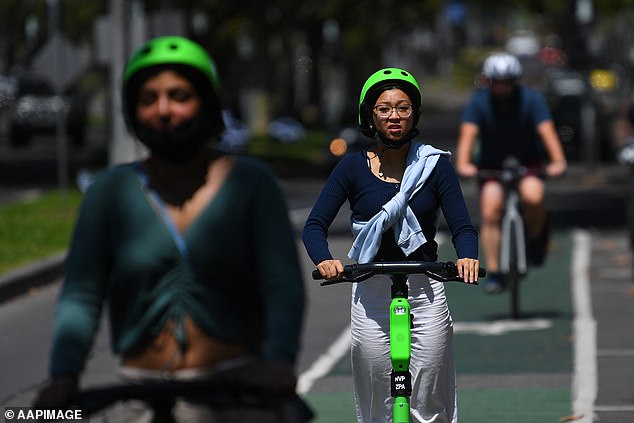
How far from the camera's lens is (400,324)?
6355mm

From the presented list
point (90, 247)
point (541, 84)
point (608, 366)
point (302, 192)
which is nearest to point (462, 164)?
point (608, 366)

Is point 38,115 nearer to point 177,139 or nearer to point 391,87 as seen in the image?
point 391,87

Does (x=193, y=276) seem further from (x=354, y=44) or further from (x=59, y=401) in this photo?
(x=354, y=44)

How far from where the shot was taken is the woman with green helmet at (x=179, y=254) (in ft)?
14.2

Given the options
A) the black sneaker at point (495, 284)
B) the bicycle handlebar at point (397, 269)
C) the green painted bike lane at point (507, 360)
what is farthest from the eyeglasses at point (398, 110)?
the black sneaker at point (495, 284)

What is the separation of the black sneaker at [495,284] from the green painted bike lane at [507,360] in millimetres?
276

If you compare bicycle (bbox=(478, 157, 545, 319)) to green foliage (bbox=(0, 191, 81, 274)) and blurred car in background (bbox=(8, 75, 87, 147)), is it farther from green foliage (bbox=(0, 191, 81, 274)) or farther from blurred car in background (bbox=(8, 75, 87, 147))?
blurred car in background (bbox=(8, 75, 87, 147))

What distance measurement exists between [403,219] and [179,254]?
2234mm

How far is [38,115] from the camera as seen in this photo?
47906 millimetres

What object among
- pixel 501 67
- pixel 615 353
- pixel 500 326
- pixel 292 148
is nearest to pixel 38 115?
pixel 292 148

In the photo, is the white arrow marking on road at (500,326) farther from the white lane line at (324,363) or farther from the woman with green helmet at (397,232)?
the woman with green helmet at (397,232)

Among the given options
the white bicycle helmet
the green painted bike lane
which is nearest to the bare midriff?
the green painted bike lane

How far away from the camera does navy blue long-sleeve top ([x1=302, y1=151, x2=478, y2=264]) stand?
6543 millimetres

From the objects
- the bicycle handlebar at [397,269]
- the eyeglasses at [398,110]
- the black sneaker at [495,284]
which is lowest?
the black sneaker at [495,284]
